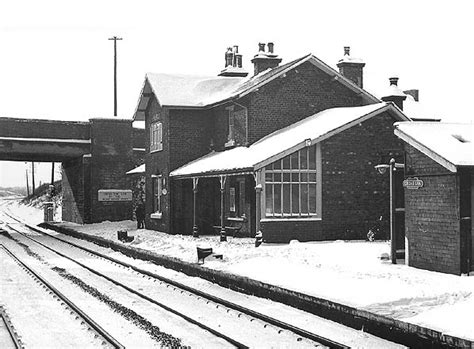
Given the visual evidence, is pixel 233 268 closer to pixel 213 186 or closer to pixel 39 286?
pixel 39 286

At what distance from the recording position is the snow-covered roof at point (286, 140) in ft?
70.3

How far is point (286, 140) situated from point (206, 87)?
863 cm

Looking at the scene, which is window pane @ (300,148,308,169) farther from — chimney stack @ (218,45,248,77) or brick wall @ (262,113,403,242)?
chimney stack @ (218,45,248,77)

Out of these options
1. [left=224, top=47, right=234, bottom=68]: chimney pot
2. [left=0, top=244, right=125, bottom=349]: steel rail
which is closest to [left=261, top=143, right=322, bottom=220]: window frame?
[left=0, top=244, right=125, bottom=349]: steel rail

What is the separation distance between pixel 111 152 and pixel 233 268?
2335cm

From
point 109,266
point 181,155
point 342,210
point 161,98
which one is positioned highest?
point 161,98

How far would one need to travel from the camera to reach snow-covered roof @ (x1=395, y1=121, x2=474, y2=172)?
13.6 meters

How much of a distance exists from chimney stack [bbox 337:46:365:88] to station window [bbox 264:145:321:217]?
359 inches

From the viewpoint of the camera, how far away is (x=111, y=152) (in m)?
38.1

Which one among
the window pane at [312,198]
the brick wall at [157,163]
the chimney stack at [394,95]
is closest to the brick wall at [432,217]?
the window pane at [312,198]

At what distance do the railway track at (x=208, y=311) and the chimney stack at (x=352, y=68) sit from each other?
15.5 meters

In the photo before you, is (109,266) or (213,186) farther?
(213,186)

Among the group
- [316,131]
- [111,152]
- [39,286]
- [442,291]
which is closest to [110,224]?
[111,152]

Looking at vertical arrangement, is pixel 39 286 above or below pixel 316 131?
below
